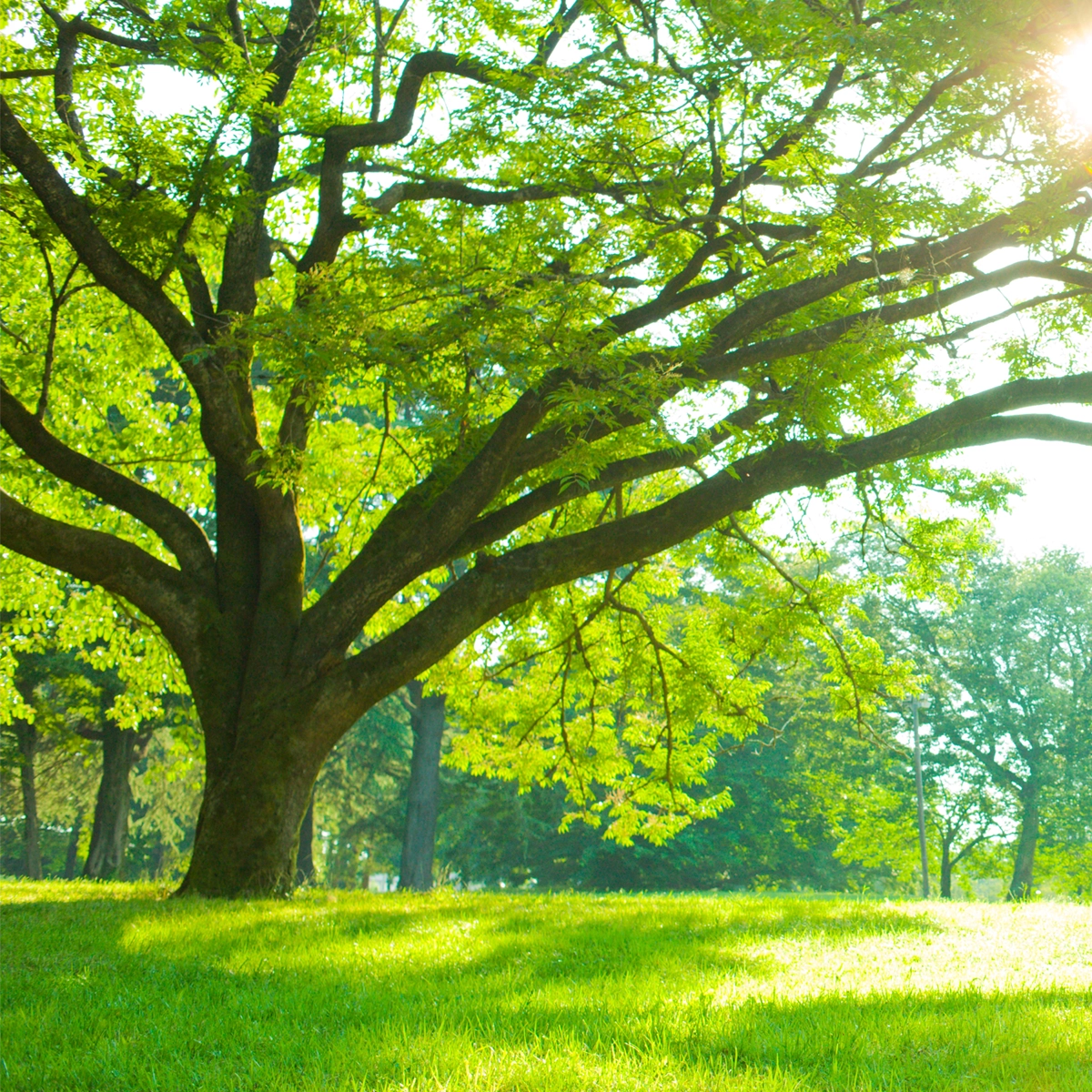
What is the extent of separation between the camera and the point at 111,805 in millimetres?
23812

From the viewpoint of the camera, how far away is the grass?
140 inches

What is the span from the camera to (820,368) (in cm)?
895

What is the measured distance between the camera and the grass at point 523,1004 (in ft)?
11.7

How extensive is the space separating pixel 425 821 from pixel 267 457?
19355 mm

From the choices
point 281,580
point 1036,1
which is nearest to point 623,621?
point 281,580

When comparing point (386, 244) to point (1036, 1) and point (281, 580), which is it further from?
point (1036, 1)

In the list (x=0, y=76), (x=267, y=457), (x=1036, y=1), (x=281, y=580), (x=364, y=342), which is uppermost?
(x=0, y=76)

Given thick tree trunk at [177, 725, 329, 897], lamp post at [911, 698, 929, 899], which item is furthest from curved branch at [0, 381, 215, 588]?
lamp post at [911, 698, 929, 899]

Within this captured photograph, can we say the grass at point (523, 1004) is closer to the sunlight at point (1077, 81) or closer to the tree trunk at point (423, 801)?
the sunlight at point (1077, 81)

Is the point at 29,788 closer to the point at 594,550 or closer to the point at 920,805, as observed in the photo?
the point at 594,550

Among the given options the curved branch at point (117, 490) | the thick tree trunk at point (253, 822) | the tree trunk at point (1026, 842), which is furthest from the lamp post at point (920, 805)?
the curved branch at point (117, 490)

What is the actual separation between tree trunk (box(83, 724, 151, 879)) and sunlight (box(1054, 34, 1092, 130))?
903 inches

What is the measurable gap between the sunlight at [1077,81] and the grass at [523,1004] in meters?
5.78

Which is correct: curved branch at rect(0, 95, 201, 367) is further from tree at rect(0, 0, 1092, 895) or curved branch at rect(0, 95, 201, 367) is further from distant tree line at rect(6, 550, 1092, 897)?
distant tree line at rect(6, 550, 1092, 897)
